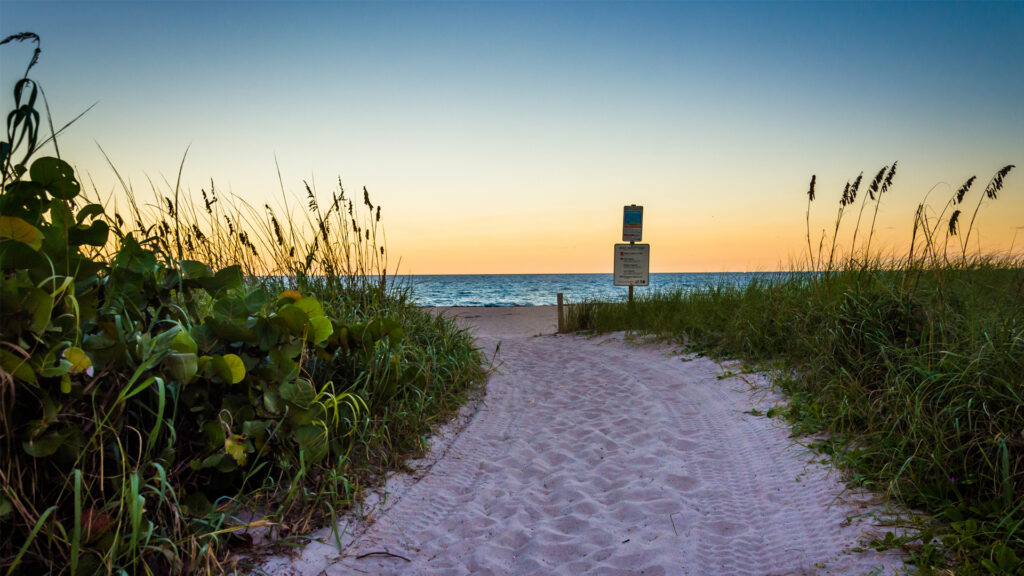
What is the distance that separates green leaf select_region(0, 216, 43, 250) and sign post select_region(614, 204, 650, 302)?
10283 millimetres

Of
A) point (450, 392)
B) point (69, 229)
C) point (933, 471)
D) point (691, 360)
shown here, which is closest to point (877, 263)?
point (691, 360)

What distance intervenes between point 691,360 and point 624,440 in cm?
264

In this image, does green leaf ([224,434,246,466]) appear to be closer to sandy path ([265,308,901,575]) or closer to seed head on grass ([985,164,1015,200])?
sandy path ([265,308,901,575])

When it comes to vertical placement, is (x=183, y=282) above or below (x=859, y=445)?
above

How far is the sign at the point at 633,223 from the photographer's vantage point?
37.8 ft

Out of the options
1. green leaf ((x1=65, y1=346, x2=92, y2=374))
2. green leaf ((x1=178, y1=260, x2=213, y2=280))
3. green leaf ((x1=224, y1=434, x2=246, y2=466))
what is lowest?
green leaf ((x1=224, y1=434, x2=246, y2=466))

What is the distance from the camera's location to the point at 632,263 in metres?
11.5

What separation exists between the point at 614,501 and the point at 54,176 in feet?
10.1

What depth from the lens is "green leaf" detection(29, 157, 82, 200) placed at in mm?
1846

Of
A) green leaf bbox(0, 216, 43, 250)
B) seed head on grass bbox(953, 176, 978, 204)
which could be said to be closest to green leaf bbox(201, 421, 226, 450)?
green leaf bbox(0, 216, 43, 250)

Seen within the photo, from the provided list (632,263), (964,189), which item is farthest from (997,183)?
(632,263)

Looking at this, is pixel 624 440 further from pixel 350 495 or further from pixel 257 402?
pixel 257 402

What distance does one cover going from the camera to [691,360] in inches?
253

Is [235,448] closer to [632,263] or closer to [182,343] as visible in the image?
[182,343]
